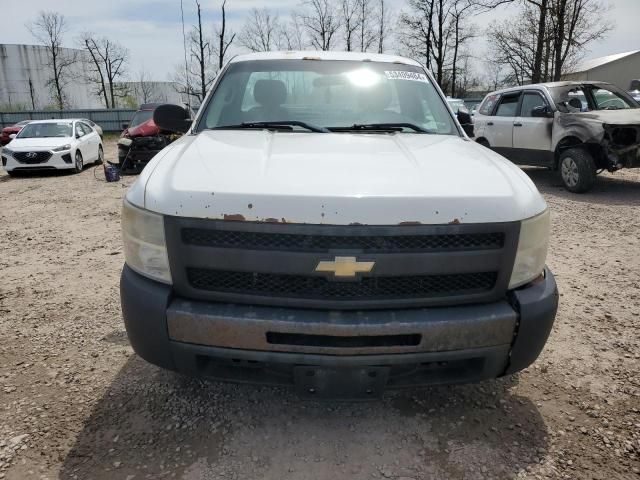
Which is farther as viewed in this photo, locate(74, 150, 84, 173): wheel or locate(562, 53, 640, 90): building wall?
locate(562, 53, 640, 90): building wall

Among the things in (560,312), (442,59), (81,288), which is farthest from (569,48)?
(81,288)

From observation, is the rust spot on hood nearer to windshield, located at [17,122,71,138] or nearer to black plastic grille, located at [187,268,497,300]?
black plastic grille, located at [187,268,497,300]

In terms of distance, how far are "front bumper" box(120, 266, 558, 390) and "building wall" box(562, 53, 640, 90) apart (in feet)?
202

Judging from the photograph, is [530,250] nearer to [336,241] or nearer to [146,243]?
[336,241]

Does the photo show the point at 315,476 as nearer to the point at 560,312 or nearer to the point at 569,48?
the point at 560,312

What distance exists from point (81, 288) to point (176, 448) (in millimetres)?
2658

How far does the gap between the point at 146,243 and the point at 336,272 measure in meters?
0.83

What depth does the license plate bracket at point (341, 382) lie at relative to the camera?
2045 mm

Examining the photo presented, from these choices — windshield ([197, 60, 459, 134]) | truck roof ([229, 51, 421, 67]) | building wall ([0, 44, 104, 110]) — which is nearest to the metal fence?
building wall ([0, 44, 104, 110])

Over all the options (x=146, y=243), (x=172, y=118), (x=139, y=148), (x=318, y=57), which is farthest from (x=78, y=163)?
(x=146, y=243)

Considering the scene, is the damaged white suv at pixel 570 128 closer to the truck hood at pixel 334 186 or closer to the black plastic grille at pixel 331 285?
the truck hood at pixel 334 186

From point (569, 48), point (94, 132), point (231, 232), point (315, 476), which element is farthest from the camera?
point (569, 48)

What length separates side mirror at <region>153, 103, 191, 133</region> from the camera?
3.52 meters

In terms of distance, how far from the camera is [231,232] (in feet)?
6.51
